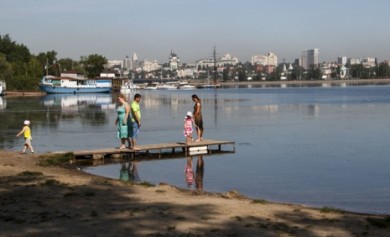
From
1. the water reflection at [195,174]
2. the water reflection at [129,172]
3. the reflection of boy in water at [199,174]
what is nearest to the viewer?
the reflection of boy in water at [199,174]

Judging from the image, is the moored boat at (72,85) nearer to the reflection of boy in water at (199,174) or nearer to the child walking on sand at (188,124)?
the child walking on sand at (188,124)

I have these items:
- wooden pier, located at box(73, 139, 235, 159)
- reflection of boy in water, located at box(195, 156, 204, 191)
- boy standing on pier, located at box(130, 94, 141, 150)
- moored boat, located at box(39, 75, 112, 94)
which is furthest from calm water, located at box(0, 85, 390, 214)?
moored boat, located at box(39, 75, 112, 94)

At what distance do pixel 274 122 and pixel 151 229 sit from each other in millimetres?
31044

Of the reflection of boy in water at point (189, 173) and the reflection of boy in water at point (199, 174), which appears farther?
the reflection of boy in water at point (189, 173)

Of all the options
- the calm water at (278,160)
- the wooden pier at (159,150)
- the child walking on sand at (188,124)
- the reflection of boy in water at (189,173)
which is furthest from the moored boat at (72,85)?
the reflection of boy in water at (189,173)

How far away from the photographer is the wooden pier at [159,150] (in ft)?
68.0

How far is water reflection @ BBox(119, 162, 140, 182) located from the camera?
17156 mm

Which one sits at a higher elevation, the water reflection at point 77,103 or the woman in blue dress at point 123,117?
the woman in blue dress at point 123,117

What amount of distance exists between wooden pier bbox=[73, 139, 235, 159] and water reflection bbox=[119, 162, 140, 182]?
1.20 metres

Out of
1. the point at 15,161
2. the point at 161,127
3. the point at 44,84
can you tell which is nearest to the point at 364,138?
the point at 161,127

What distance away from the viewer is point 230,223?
9.76 meters

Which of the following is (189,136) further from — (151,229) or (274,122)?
(274,122)

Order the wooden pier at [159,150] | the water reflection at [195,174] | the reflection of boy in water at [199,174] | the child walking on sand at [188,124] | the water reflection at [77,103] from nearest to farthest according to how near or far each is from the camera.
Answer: the reflection of boy in water at [199,174]
the water reflection at [195,174]
the wooden pier at [159,150]
the child walking on sand at [188,124]
the water reflection at [77,103]

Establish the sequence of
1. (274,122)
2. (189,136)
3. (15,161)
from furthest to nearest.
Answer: (274,122) → (189,136) → (15,161)
